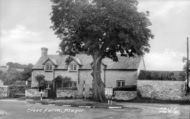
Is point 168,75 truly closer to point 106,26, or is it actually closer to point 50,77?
point 106,26

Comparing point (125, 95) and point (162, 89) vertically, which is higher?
point (162, 89)

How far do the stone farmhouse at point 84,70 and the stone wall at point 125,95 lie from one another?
7.54 metres

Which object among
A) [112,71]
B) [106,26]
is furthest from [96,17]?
[112,71]

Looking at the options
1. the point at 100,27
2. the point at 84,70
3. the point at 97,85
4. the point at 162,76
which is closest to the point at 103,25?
the point at 100,27

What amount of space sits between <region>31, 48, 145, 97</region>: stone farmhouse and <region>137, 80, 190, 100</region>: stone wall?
6.71 metres

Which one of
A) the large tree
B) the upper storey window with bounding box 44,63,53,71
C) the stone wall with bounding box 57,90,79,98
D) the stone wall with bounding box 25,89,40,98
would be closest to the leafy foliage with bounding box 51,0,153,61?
the large tree

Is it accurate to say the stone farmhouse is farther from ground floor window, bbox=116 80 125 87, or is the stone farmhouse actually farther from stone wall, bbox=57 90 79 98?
stone wall, bbox=57 90 79 98

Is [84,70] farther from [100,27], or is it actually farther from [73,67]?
[100,27]

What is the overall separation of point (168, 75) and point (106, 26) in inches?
597

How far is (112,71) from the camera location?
51938 millimetres

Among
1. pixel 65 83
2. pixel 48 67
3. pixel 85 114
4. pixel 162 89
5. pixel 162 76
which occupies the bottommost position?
pixel 85 114

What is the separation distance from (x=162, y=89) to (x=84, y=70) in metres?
16.3

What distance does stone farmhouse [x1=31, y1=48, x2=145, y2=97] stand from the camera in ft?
167

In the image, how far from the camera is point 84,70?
53.8 meters
